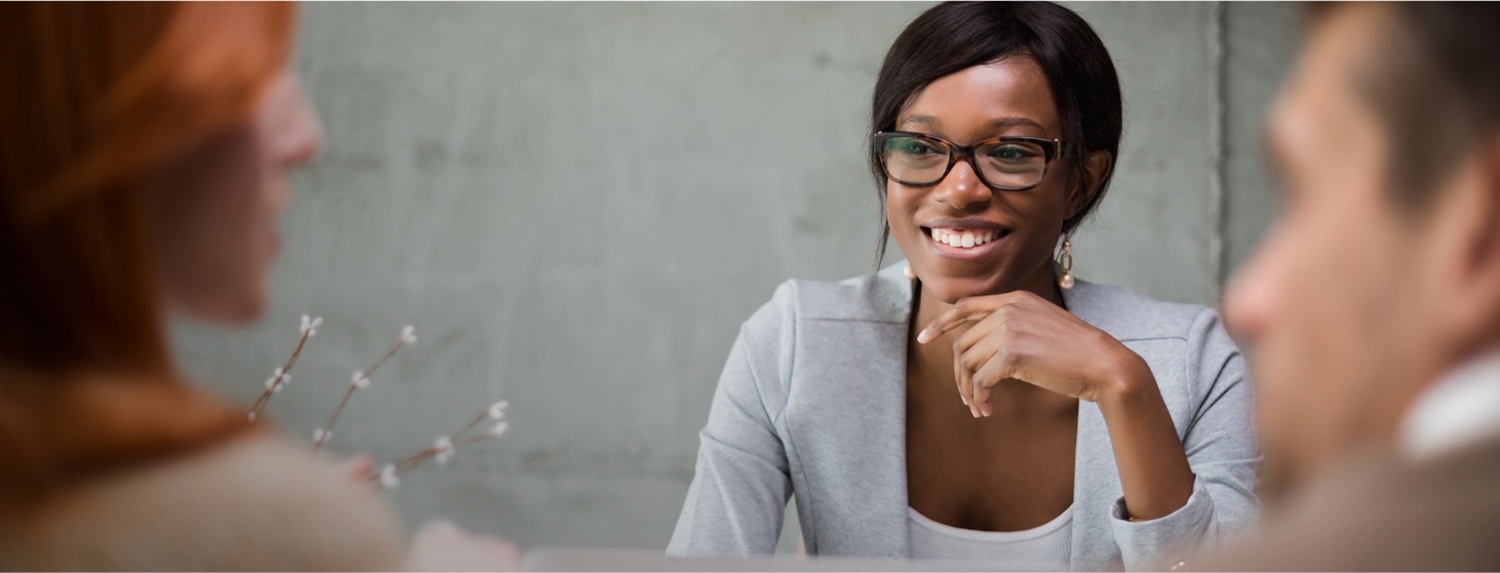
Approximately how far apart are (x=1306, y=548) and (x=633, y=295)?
2.62m

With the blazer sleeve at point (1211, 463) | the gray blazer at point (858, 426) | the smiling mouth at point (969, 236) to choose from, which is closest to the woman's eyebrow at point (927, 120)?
the smiling mouth at point (969, 236)

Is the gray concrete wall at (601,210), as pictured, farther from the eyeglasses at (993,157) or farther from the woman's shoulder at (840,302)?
the eyeglasses at (993,157)

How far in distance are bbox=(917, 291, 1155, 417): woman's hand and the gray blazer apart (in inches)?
7.9

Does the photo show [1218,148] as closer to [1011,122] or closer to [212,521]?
[1011,122]

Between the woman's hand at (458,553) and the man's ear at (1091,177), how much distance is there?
945 mm

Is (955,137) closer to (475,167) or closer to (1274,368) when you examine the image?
(1274,368)

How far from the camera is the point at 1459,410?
0.46m

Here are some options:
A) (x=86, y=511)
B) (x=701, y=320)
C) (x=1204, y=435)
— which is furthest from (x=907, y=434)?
(x=701, y=320)

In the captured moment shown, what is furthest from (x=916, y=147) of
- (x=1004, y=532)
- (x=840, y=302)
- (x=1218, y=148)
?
(x=1218, y=148)

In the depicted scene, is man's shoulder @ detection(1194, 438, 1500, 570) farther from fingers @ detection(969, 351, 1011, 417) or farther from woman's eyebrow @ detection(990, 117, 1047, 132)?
woman's eyebrow @ detection(990, 117, 1047, 132)

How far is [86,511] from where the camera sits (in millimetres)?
526

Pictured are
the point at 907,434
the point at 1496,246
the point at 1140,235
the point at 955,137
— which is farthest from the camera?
the point at 1140,235

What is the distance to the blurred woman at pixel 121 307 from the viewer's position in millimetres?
522

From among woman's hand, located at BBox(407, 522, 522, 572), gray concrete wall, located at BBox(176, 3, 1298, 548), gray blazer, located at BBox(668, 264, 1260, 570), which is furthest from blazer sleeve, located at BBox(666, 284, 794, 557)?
gray concrete wall, located at BBox(176, 3, 1298, 548)
